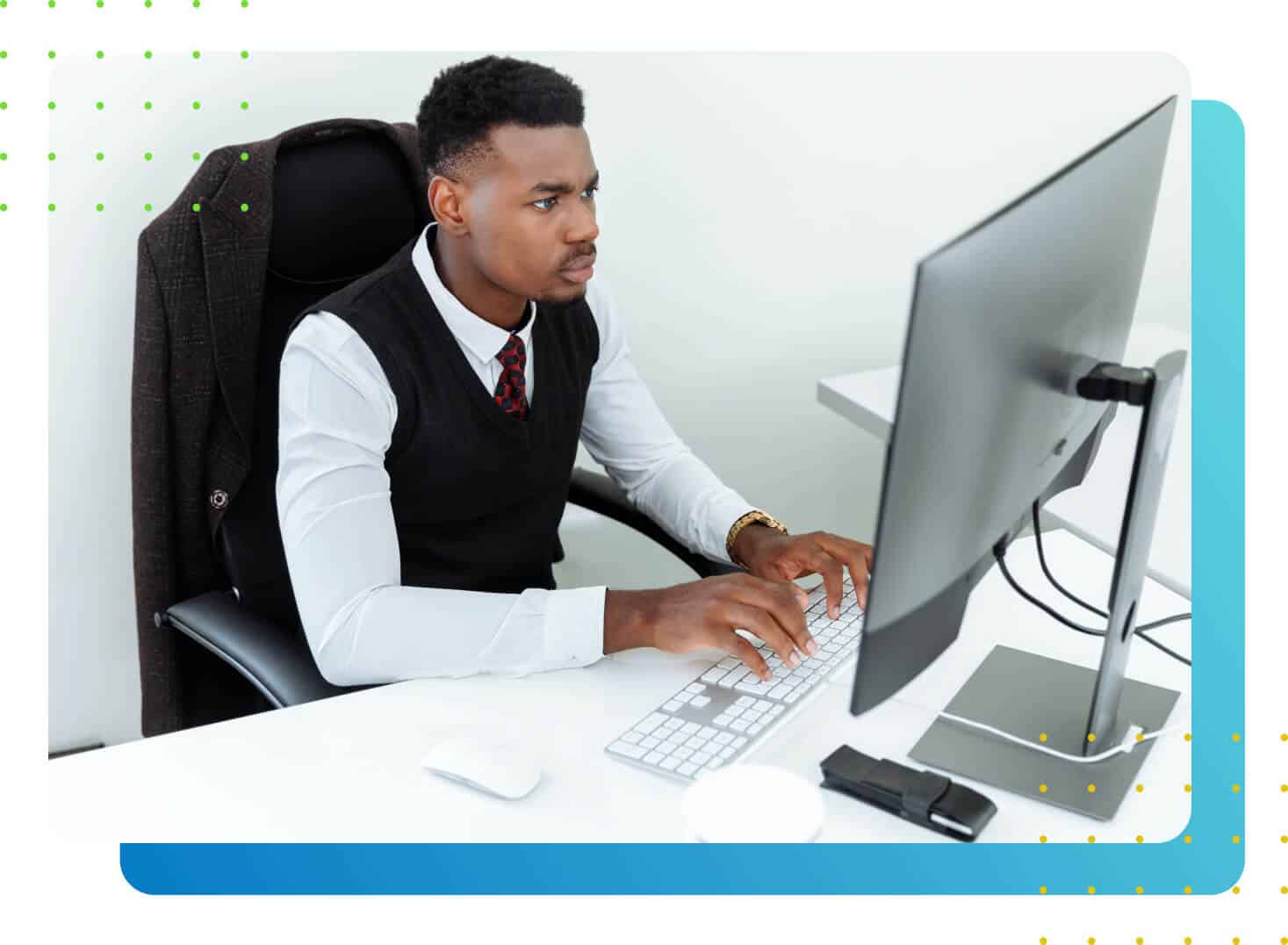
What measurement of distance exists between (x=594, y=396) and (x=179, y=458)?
470 mm

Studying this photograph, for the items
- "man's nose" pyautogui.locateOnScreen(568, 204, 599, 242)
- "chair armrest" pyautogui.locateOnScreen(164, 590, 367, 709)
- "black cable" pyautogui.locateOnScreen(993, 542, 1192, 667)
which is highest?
"man's nose" pyautogui.locateOnScreen(568, 204, 599, 242)

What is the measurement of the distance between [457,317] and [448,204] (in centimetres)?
11

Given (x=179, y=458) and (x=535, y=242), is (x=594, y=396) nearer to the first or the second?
(x=535, y=242)

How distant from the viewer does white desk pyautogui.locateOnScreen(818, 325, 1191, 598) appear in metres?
1.20

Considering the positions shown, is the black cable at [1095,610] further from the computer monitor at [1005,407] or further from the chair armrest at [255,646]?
the chair armrest at [255,646]

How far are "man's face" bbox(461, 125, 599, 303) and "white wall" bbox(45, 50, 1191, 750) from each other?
3.0 inches

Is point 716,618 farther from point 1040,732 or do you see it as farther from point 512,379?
point 512,379

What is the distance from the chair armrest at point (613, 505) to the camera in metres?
1.34

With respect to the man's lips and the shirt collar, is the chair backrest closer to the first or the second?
the shirt collar

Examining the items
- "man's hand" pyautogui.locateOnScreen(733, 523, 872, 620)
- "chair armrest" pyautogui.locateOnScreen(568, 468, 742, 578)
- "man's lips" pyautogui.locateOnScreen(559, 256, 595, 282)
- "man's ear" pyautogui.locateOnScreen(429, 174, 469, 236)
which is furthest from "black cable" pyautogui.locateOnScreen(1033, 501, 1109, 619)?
"man's ear" pyautogui.locateOnScreen(429, 174, 469, 236)

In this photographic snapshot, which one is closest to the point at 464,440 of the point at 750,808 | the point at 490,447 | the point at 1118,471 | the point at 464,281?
the point at 490,447

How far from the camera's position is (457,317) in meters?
1.21

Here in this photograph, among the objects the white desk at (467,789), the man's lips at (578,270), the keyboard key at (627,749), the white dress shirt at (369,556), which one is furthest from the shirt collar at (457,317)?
the keyboard key at (627,749)

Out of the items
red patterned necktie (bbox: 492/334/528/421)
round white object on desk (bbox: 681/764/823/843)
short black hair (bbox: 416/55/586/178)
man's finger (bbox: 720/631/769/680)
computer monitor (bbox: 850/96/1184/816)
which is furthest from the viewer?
red patterned necktie (bbox: 492/334/528/421)
